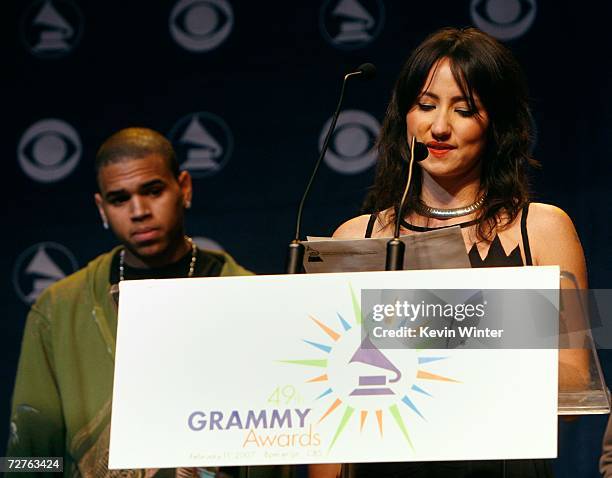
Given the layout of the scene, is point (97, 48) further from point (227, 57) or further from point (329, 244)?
point (329, 244)

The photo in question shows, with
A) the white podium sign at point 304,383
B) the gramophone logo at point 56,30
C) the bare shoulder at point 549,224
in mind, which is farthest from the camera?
the gramophone logo at point 56,30

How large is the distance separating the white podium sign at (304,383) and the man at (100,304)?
158cm

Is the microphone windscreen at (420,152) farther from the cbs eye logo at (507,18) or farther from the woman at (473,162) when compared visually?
the cbs eye logo at (507,18)

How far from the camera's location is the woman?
254 centimetres

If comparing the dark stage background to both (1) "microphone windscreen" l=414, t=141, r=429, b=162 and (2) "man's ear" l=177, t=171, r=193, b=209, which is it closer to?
(2) "man's ear" l=177, t=171, r=193, b=209

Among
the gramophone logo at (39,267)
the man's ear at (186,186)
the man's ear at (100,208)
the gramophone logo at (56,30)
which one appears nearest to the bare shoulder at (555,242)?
the man's ear at (186,186)

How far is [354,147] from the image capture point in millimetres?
4035

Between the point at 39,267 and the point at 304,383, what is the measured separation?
2.54 m

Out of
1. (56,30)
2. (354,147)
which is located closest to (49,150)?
(56,30)

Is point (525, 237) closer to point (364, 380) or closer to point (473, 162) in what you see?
point (473, 162)

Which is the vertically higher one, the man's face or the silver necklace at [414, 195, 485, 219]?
the man's face

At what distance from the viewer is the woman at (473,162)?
2.54 m

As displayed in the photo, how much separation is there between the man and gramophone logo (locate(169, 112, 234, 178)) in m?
0.09

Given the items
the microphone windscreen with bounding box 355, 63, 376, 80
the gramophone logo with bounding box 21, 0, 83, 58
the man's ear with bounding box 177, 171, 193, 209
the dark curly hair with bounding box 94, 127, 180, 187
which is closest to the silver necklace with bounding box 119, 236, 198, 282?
the man's ear with bounding box 177, 171, 193, 209
